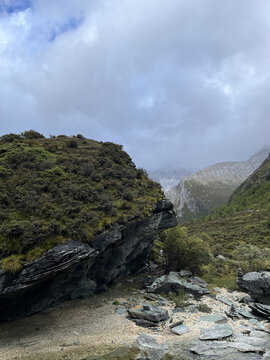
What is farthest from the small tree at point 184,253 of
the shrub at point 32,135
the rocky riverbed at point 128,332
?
the shrub at point 32,135

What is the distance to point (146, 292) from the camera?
25188 millimetres

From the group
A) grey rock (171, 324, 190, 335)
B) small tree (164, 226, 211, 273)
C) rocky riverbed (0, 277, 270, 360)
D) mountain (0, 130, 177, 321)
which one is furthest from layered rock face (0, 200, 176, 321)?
grey rock (171, 324, 190, 335)

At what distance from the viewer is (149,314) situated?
18.6 m

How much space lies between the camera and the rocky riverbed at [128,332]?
13.5 meters

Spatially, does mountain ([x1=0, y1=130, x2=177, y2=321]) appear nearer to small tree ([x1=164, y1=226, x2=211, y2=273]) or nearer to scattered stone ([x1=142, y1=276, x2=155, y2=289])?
scattered stone ([x1=142, y1=276, x2=155, y2=289])

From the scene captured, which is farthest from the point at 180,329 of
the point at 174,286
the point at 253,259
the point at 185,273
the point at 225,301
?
the point at 253,259

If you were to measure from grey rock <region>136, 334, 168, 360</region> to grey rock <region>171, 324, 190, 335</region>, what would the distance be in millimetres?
2240

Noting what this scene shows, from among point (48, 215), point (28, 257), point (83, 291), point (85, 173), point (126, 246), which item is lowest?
point (83, 291)

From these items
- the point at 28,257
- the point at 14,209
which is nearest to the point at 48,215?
the point at 14,209

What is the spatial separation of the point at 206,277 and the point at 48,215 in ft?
82.2

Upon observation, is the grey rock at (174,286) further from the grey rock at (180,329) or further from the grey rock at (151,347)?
the grey rock at (151,347)

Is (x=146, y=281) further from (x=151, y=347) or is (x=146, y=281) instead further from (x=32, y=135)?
(x=32, y=135)

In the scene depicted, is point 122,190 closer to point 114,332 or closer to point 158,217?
point 158,217

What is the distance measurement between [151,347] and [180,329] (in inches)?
150
